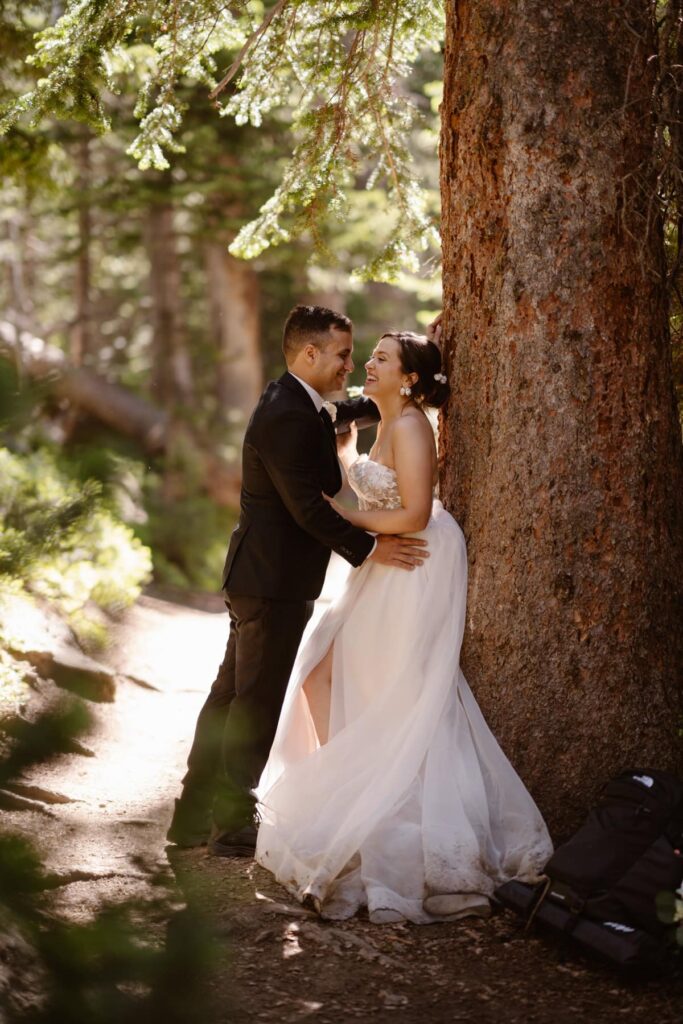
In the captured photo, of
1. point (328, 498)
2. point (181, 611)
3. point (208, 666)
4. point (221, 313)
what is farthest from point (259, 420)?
point (221, 313)

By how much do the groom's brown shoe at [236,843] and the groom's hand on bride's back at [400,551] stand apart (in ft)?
4.94

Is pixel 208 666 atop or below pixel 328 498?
below

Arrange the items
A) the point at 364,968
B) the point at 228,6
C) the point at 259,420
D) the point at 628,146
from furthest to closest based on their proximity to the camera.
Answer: the point at 228,6 < the point at 259,420 < the point at 628,146 < the point at 364,968

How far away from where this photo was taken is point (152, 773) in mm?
6734

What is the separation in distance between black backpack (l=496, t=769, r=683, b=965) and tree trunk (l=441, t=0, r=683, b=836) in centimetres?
52

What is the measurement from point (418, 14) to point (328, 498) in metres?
3.06

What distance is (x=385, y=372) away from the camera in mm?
5113

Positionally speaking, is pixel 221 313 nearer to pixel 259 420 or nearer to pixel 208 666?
pixel 208 666

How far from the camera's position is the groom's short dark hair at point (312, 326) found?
16.9 feet

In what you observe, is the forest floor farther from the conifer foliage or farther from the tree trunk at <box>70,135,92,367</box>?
the tree trunk at <box>70,135,92,367</box>

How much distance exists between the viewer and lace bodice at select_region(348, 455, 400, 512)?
504cm

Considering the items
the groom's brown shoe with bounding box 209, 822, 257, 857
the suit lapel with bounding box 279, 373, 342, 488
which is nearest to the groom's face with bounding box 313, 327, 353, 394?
the suit lapel with bounding box 279, 373, 342, 488

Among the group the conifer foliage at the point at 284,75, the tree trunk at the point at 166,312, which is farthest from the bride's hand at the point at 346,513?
the tree trunk at the point at 166,312

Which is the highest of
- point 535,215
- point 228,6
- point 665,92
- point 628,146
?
point 228,6
